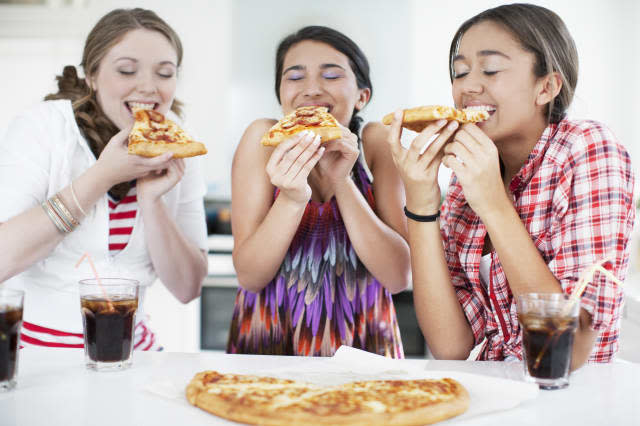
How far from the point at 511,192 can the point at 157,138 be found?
1033 millimetres

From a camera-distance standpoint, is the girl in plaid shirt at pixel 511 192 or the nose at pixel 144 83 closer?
the girl in plaid shirt at pixel 511 192

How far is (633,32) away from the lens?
4219 mm

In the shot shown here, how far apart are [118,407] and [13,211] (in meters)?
0.95

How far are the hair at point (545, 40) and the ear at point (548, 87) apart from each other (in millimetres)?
10

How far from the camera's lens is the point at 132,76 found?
6.14 ft

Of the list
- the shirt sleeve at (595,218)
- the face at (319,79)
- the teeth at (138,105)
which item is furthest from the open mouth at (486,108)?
the teeth at (138,105)

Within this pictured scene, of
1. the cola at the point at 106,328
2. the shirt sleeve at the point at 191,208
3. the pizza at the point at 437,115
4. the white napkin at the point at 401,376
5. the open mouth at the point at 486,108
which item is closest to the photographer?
the white napkin at the point at 401,376

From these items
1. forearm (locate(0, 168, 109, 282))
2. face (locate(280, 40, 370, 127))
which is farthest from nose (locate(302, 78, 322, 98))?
forearm (locate(0, 168, 109, 282))

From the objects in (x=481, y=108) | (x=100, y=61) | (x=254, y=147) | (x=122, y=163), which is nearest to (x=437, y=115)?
(x=481, y=108)

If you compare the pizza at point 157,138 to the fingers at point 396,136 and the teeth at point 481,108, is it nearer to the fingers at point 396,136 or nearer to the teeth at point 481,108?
the fingers at point 396,136

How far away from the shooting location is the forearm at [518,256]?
127 cm

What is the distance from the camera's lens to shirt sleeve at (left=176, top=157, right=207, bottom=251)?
2.10m

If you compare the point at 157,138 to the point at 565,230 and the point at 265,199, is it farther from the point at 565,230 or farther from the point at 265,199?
the point at 565,230

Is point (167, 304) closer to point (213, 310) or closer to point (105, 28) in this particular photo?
point (213, 310)
